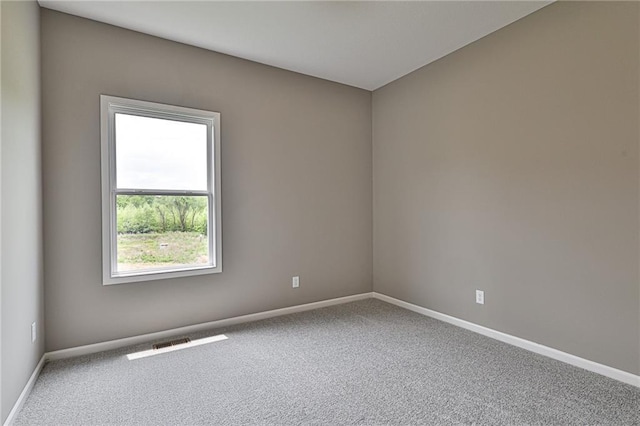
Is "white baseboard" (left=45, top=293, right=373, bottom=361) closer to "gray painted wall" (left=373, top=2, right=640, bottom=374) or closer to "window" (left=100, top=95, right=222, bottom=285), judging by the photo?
"window" (left=100, top=95, right=222, bottom=285)

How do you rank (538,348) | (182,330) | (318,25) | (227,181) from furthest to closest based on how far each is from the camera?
(227,181) → (182,330) → (318,25) → (538,348)

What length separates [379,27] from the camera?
2.81 metres

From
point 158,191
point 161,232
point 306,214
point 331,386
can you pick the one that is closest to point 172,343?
point 161,232

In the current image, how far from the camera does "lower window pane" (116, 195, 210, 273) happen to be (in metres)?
2.88

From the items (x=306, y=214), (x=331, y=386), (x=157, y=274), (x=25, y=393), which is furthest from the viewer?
(x=306, y=214)

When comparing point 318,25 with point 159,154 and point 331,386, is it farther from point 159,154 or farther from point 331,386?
point 331,386

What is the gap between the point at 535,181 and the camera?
265cm

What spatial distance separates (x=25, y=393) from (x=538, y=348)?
3.53 meters

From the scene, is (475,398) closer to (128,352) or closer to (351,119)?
(128,352)

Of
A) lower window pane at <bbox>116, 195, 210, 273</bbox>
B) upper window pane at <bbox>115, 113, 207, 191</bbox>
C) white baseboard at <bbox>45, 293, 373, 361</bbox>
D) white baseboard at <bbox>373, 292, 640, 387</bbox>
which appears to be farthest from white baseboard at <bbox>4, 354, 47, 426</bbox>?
white baseboard at <bbox>373, 292, 640, 387</bbox>

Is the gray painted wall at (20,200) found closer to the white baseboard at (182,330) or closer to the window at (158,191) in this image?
the white baseboard at (182,330)

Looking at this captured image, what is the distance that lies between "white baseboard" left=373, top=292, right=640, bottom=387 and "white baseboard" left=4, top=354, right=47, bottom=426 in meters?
3.29

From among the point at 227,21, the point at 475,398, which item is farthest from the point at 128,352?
the point at 227,21

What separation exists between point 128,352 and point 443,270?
2921 millimetres
